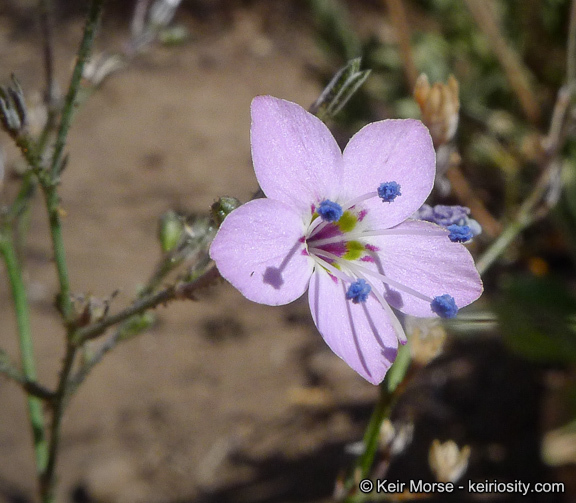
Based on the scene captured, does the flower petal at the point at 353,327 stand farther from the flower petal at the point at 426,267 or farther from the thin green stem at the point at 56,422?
the thin green stem at the point at 56,422

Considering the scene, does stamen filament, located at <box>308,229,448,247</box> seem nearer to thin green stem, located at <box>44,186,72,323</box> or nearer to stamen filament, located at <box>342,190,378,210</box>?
stamen filament, located at <box>342,190,378,210</box>

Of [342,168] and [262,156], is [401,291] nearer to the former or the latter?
[342,168]

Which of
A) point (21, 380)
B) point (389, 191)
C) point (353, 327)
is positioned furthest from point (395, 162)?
point (21, 380)

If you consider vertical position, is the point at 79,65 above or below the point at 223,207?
above

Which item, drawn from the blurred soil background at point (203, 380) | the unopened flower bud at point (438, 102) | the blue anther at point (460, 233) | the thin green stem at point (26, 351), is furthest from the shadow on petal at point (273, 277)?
the blurred soil background at point (203, 380)

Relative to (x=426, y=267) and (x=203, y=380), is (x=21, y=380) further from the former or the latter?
(x=203, y=380)
